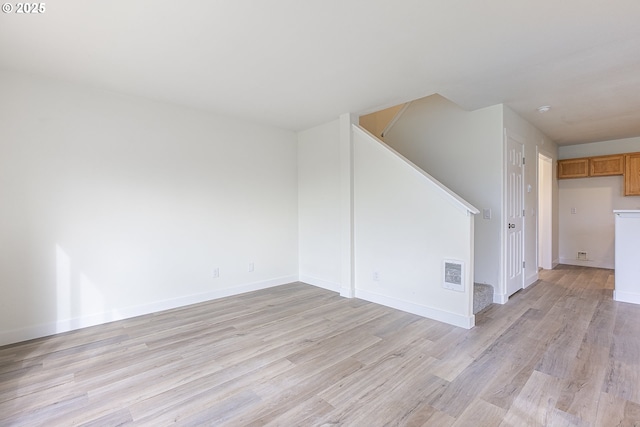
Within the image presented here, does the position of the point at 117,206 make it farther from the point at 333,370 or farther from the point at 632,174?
the point at 632,174

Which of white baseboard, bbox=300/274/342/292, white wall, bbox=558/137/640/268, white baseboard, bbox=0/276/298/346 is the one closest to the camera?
white baseboard, bbox=0/276/298/346

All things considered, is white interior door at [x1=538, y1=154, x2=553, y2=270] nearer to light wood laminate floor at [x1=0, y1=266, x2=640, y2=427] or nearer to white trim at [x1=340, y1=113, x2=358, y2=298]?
light wood laminate floor at [x1=0, y1=266, x2=640, y2=427]

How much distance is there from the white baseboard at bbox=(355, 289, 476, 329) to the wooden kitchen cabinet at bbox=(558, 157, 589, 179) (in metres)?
4.83

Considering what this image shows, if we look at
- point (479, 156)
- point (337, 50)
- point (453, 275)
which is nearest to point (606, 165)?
point (479, 156)

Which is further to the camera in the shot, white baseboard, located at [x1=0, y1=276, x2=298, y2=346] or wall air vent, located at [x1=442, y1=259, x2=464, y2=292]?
wall air vent, located at [x1=442, y1=259, x2=464, y2=292]

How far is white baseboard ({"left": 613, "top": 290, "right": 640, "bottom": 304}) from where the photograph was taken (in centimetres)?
362

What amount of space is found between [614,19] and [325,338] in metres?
3.24

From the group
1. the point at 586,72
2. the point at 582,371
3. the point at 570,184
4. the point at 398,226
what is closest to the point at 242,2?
the point at 398,226

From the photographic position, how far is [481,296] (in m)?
3.45

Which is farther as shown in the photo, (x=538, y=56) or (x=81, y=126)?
(x=81, y=126)

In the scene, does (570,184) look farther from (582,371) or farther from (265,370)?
(265,370)

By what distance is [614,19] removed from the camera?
1959 mm

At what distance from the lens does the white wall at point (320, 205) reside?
434 centimetres

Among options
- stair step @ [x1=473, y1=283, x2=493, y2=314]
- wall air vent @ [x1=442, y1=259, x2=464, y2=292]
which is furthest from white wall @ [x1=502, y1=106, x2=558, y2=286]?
wall air vent @ [x1=442, y1=259, x2=464, y2=292]
